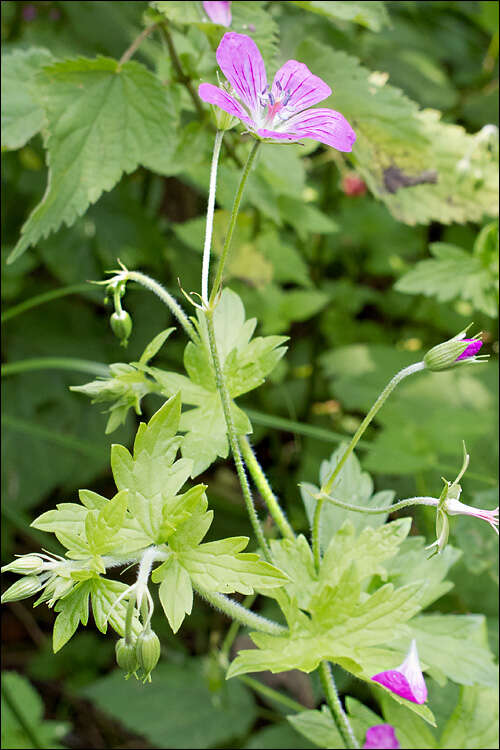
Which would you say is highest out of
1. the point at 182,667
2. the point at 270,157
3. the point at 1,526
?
the point at 270,157

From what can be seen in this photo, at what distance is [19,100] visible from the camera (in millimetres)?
1928

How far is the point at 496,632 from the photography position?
1.74m

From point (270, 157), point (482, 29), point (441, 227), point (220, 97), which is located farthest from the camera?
point (482, 29)

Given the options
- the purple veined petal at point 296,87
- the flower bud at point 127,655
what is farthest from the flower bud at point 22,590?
the purple veined petal at point 296,87

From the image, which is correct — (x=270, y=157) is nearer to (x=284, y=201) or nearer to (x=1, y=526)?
(x=284, y=201)

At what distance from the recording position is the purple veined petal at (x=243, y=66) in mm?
1093

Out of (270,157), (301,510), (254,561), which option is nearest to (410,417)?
(301,510)

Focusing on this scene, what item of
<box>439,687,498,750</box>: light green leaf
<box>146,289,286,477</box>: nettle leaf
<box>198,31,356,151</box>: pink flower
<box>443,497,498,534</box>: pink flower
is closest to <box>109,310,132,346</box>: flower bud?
<box>146,289,286,477</box>: nettle leaf

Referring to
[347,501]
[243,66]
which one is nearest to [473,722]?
[347,501]

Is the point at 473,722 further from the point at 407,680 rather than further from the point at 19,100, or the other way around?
the point at 19,100

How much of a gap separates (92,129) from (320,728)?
1453 millimetres

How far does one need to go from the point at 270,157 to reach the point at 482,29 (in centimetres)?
205

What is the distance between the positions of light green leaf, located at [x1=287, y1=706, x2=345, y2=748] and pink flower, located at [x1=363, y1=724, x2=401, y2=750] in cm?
11

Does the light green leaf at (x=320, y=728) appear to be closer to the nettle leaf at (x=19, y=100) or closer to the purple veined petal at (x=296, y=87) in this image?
the purple veined petal at (x=296, y=87)
